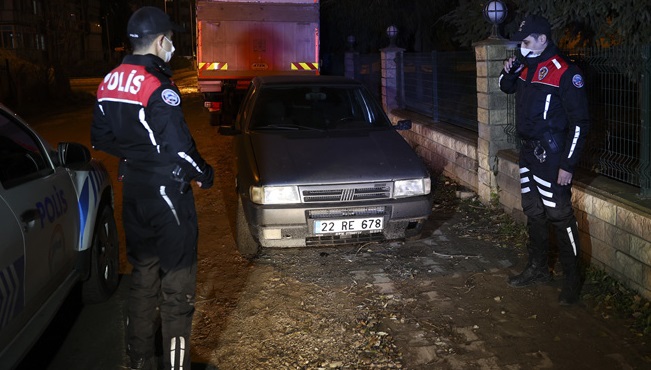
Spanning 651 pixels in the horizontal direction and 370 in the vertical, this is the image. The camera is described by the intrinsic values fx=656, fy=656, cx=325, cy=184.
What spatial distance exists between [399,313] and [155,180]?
7.12ft

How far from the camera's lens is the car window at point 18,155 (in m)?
3.55

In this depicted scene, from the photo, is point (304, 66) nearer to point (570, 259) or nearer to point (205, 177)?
point (570, 259)

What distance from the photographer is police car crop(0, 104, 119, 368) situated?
10.5 feet

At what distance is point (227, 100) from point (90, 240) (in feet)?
33.9

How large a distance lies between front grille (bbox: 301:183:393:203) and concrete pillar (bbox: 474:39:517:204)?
94.8 inches

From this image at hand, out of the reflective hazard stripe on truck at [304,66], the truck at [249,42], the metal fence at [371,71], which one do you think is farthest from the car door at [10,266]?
the metal fence at [371,71]

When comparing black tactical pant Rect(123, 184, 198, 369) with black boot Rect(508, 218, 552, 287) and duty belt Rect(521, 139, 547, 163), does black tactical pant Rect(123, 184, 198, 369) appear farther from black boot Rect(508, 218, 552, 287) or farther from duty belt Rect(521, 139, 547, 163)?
black boot Rect(508, 218, 552, 287)

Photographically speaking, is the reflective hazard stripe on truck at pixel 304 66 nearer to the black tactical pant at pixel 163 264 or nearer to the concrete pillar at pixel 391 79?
the concrete pillar at pixel 391 79

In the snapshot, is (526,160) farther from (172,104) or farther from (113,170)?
(113,170)

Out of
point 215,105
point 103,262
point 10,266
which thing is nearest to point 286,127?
point 103,262

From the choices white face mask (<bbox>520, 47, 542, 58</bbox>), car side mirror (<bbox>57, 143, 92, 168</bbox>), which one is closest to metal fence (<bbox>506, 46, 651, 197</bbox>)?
white face mask (<bbox>520, 47, 542, 58</bbox>)

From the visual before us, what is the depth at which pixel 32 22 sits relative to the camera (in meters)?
53.1

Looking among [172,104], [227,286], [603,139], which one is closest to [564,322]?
[603,139]

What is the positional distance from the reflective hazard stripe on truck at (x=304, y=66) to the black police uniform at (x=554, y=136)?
33.4 feet
